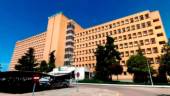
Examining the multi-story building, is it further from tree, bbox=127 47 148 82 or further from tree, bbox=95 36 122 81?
tree, bbox=95 36 122 81

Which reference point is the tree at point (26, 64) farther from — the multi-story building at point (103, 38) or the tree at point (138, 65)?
the tree at point (138, 65)

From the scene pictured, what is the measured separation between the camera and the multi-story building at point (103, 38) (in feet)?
199

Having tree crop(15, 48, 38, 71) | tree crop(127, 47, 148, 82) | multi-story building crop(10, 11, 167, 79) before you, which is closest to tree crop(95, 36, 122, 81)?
tree crop(127, 47, 148, 82)

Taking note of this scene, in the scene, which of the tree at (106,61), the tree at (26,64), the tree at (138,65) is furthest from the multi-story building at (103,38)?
the tree at (106,61)

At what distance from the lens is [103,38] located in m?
77.2

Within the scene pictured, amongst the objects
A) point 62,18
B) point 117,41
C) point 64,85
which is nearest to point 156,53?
point 117,41

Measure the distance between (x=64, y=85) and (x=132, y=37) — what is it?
1766 inches

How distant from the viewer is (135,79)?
170 feet

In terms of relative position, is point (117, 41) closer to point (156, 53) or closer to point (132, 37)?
point (132, 37)

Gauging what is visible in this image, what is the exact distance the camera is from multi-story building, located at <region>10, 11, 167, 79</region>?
60.6 metres

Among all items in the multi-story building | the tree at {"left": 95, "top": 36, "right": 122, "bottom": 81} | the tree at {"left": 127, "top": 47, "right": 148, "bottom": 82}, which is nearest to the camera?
the tree at {"left": 127, "top": 47, "right": 148, "bottom": 82}

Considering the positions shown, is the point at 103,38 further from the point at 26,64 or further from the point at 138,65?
the point at 26,64

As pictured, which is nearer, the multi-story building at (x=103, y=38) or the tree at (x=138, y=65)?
the tree at (x=138, y=65)

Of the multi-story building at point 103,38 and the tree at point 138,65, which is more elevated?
the multi-story building at point 103,38
